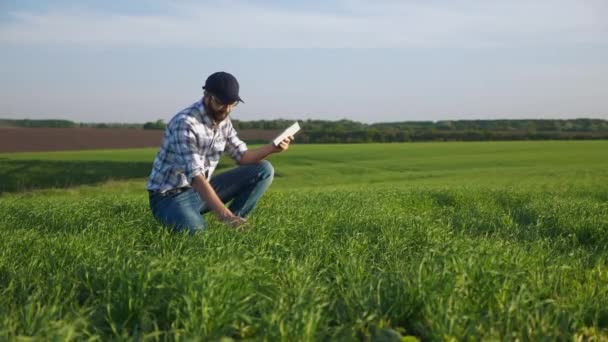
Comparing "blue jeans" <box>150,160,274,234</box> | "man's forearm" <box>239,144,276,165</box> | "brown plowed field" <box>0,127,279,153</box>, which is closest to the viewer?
"blue jeans" <box>150,160,274,234</box>

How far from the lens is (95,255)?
4004 millimetres

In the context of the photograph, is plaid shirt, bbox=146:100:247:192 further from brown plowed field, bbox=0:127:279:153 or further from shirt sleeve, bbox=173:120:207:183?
brown plowed field, bbox=0:127:279:153

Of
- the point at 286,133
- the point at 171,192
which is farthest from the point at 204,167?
the point at 286,133

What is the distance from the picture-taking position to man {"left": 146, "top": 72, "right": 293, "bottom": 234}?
5055mm

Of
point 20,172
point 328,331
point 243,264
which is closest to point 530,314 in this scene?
point 328,331

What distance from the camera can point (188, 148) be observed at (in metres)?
5.25

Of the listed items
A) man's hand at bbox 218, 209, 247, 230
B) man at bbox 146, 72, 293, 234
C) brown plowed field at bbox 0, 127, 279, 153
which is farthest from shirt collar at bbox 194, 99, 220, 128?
brown plowed field at bbox 0, 127, 279, 153

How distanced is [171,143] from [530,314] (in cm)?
372

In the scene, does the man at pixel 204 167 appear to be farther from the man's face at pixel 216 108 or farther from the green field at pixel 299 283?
the green field at pixel 299 283

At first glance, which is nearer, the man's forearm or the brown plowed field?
the man's forearm

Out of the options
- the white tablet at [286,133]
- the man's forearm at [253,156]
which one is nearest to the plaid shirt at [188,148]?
the man's forearm at [253,156]

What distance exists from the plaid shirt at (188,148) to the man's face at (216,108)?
97 millimetres

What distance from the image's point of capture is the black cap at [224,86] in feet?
16.5

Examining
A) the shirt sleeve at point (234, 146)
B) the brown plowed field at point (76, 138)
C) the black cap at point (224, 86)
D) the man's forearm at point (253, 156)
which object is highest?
the black cap at point (224, 86)
